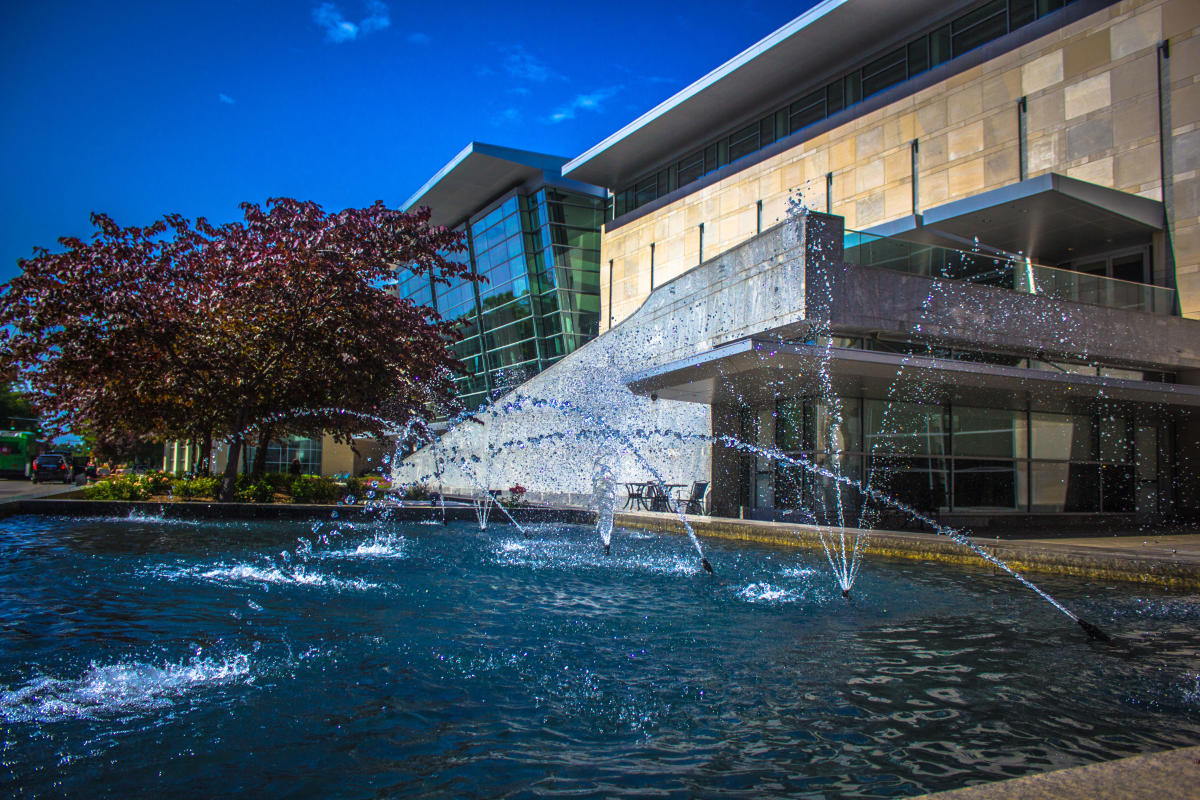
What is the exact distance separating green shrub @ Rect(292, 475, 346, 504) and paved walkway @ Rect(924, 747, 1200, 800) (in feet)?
56.6

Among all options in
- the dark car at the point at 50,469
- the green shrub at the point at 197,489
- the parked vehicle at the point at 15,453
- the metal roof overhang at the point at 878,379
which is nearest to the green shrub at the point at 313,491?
the green shrub at the point at 197,489

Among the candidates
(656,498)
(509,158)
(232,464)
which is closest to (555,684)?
(232,464)

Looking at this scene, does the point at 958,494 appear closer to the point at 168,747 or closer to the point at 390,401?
the point at 390,401

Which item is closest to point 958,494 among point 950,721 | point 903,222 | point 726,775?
point 903,222

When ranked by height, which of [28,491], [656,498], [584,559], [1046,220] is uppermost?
[1046,220]

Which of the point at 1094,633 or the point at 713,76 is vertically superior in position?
the point at 713,76

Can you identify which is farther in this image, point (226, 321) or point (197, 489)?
point (197, 489)

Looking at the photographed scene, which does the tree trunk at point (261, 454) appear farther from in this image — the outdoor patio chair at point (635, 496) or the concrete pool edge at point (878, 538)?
the outdoor patio chair at point (635, 496)

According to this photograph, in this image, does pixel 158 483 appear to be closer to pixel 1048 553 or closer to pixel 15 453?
pixel 1048 553

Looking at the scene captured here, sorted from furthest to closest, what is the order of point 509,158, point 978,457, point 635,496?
point 509,158, point 635,496, point 978,457

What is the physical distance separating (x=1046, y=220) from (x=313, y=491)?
17.6 metres

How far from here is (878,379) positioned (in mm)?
14383

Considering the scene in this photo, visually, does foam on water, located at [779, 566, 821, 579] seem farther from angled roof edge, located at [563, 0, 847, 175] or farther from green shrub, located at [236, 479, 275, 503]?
angled roof edge, located at [563, 0, 847, 175]

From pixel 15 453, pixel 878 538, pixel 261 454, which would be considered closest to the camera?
pixel 878 538
